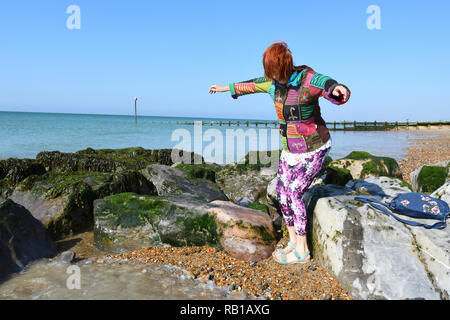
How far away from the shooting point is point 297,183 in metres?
3.63

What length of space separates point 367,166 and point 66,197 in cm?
682

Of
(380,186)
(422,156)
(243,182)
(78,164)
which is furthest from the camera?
(422,156)

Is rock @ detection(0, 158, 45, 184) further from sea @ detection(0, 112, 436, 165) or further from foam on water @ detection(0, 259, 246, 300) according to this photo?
sea @ detection(0, 112, 436, 165)

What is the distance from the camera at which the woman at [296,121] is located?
10.7 feet

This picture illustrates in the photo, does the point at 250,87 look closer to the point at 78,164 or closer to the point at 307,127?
the point at 307,127

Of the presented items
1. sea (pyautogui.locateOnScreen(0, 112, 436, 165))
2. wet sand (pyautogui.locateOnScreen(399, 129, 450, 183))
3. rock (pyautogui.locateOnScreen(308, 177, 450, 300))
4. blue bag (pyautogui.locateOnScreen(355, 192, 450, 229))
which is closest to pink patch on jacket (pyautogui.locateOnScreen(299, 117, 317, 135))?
rock (pyautogui.locateOnScreen(308, 177, 450, 300))

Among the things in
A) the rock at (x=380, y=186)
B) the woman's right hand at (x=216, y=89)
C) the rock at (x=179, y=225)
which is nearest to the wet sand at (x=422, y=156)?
the rock at (x=380, y=186)

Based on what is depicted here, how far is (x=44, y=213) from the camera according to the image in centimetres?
534

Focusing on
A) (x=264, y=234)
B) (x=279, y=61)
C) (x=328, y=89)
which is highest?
(x=279, y=61)

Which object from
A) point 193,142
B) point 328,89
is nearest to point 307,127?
point 328,89

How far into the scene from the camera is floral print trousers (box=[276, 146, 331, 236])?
3.56 meters
